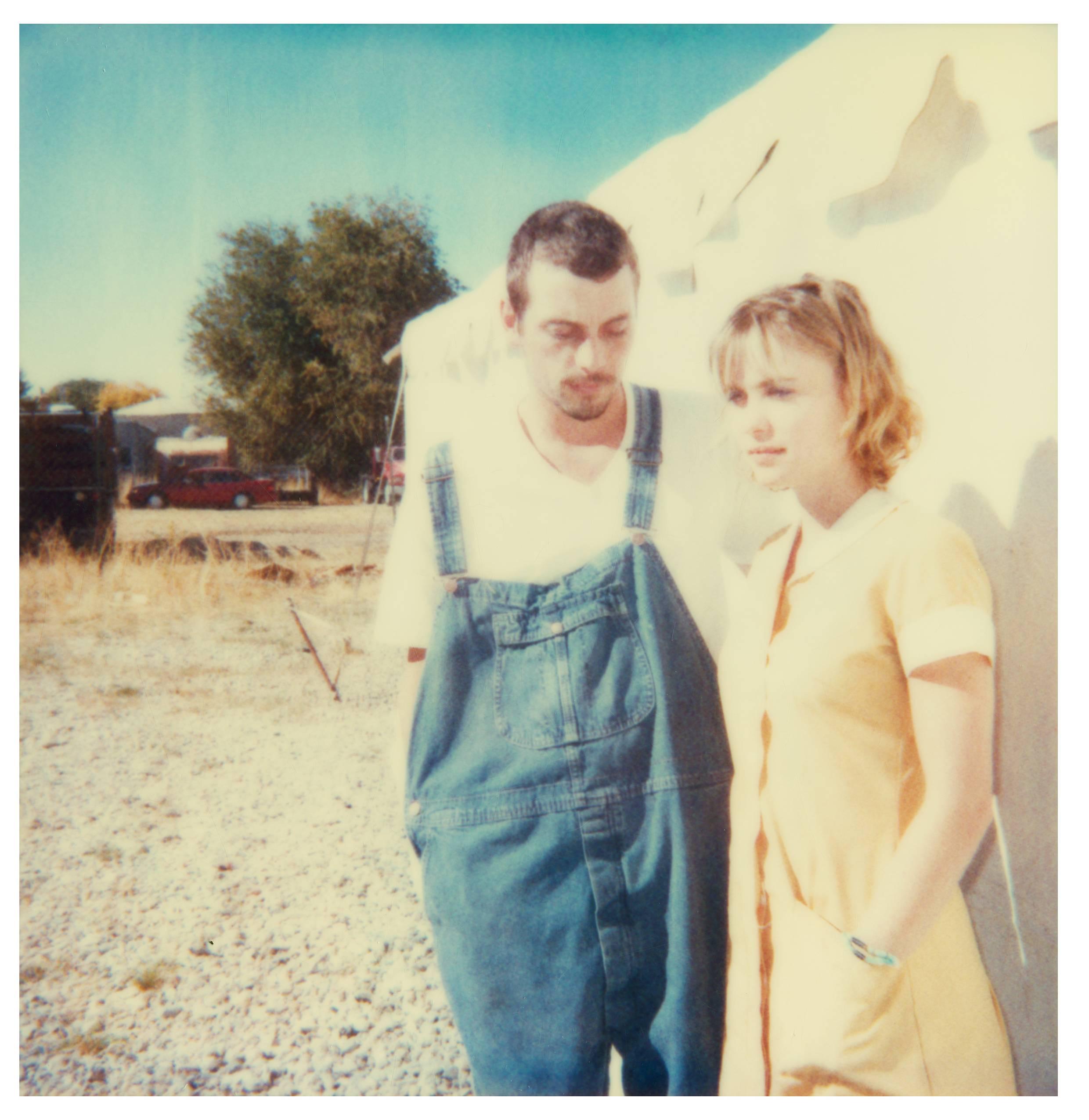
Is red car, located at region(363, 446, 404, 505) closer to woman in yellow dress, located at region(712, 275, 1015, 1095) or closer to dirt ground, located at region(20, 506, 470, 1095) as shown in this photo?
dirt ground, located at region(20, 506, 470, 1095)

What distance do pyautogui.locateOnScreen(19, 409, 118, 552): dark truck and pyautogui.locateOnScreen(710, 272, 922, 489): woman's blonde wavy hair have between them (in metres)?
1.47

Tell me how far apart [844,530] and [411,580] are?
0.76 metres

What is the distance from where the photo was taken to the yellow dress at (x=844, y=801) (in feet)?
4.28

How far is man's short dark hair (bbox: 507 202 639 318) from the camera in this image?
5.25 ft

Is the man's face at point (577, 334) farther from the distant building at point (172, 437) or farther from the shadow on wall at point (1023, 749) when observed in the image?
the distant building at point (172, 437)

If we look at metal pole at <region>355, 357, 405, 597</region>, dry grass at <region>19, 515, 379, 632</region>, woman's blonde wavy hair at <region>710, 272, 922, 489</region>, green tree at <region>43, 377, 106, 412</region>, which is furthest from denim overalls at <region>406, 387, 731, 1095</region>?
green tree at <region>43, 377, 106, 412</region>

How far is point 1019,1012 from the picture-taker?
158 cm

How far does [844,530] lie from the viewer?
1408mm

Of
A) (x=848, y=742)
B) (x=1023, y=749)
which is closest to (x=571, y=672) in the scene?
(x=848, y=742)

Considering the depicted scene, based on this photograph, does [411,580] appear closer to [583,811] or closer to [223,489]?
[583,811]

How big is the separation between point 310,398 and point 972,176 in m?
1.43

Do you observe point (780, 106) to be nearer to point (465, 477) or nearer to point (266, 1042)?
point (465, 477)

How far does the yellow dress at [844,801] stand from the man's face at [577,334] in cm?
45

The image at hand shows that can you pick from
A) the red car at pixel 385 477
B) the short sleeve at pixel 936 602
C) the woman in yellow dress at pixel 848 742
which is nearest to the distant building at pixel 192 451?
the red car at pixel 385 477
